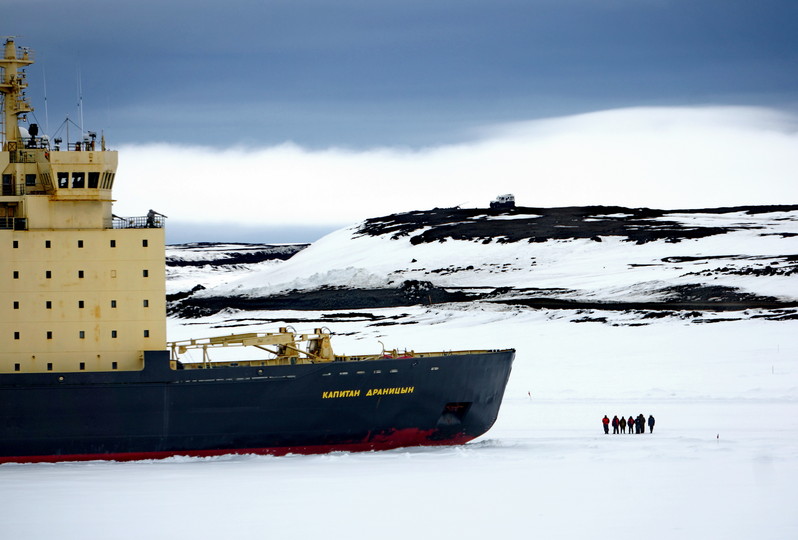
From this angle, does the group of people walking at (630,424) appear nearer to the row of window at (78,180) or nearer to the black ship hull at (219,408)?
the black ship hull at (219,408)

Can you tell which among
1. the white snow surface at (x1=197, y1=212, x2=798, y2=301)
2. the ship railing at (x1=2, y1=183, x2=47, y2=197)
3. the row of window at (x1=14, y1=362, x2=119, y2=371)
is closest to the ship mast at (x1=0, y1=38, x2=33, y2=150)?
the ship railing at (x1=2, y1=183, x2=47, y2=197)

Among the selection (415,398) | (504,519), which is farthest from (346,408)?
(504,519)

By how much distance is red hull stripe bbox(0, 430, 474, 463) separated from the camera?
1292 inches

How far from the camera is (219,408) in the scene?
33188 millimetres

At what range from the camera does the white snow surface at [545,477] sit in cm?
2334

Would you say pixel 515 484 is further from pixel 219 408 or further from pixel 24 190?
pixel 24 190

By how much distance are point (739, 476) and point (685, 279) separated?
53.5 m

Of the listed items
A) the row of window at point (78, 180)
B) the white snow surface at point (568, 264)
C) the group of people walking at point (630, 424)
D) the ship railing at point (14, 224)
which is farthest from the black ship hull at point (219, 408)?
the white snow surface at point (568, 264)

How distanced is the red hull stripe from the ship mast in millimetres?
9870

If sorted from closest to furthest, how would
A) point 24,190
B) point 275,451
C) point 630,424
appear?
point 275,451, point 24,190, point 630,424

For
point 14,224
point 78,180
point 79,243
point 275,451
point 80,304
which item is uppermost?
point 78,180

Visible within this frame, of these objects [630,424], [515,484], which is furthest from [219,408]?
[630,424]

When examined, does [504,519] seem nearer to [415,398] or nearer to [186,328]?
[415,398]

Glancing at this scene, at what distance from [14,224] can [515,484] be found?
1659cm
